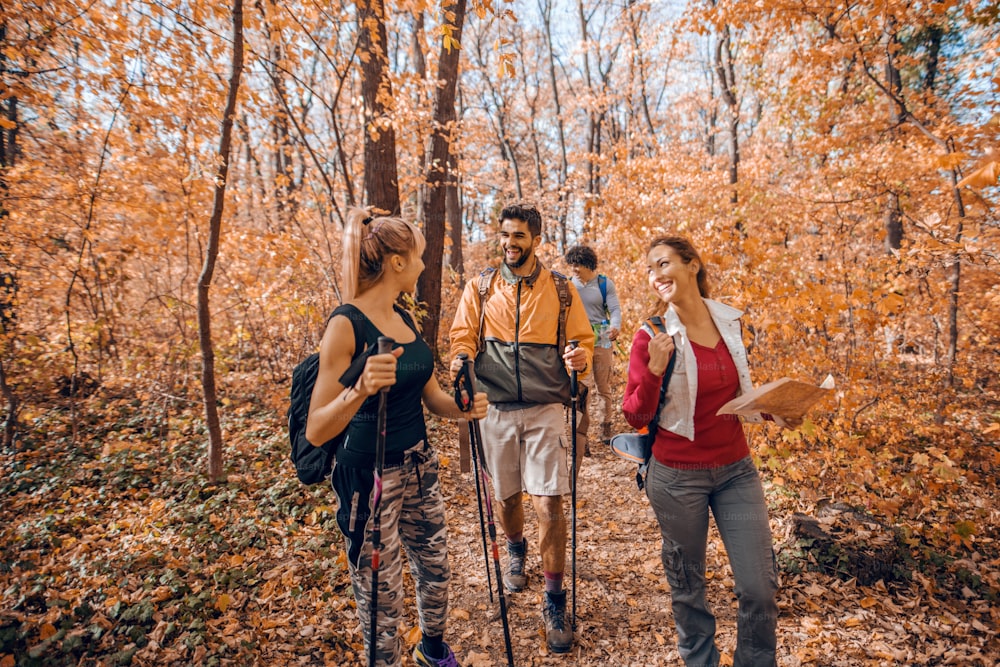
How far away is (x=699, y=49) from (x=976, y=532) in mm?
21068

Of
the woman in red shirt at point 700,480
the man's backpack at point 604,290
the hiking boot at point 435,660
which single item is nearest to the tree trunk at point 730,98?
the man's backpack at point 604,290

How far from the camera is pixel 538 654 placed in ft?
10.2

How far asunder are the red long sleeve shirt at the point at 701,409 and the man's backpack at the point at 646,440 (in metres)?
0.04

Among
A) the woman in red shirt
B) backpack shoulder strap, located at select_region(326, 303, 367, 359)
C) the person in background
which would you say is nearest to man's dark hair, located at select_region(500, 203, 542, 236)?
the woman in red shirt

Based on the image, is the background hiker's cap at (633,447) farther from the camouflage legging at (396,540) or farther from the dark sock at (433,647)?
the dark sock at (433,647)

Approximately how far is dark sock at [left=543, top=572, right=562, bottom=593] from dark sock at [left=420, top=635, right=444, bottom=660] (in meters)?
0.76

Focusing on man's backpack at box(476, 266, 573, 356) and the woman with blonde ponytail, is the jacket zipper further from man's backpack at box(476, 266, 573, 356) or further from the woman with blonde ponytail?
the woman with blonde ponytail

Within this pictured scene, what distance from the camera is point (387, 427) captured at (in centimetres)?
229

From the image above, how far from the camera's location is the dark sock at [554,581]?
10.1 ft

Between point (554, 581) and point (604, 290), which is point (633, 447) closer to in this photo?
point (554, 581)

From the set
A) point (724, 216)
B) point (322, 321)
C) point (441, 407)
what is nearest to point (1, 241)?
point (322, 321)

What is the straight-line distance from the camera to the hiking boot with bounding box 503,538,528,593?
3.66 meters

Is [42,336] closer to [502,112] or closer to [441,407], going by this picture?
[441,407]

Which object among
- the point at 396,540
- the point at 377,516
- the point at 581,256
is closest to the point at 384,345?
the point at 377,516
